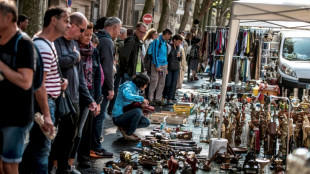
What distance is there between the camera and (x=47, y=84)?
5.82m

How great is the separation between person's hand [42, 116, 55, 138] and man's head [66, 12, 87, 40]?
131 cm

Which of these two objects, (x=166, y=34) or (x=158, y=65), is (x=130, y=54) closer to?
(x=158, y=65)

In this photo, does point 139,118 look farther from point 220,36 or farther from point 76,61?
point 220,36

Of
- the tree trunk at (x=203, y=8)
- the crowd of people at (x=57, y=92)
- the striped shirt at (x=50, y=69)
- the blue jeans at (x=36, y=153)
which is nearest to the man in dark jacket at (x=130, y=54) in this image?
the crowd of people at (x=57, y=92)

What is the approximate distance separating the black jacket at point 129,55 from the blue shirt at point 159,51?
2.38 metres

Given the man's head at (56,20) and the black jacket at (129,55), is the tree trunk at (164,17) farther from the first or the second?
the man's head at (56,20)

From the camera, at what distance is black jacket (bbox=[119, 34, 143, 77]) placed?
12.4 m

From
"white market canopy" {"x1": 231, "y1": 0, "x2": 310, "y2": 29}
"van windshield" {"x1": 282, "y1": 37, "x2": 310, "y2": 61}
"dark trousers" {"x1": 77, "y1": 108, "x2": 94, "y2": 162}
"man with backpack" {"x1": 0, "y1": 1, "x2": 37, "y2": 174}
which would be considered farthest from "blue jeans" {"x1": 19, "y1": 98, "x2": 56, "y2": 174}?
"van windshield" {"x1": 282, "y1": 37, "x2": 310, "y2": 61}

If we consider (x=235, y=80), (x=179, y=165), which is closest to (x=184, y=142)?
(x=179, y=165)

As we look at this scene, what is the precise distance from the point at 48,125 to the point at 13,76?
0.96 metres

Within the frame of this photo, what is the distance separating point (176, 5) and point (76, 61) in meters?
69.9

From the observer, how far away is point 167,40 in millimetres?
16156

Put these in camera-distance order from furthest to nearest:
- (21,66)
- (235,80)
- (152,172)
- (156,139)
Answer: (235,80), (156,139), (152,172), (21,66)

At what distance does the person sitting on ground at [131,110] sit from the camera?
9.76 m
